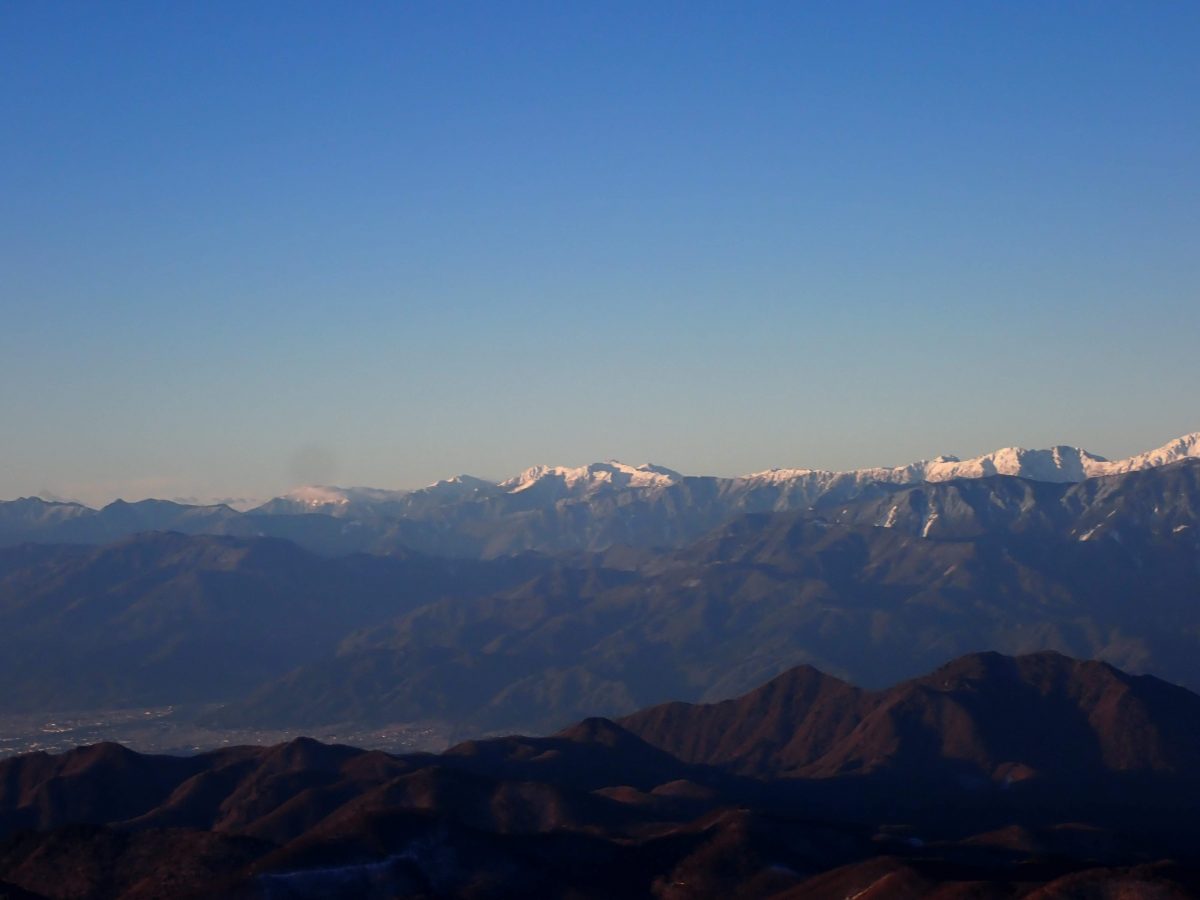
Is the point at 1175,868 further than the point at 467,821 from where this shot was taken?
No

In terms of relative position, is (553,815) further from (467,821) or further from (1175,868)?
(1175,868)

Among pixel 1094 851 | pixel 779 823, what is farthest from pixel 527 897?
pixel 1094 851

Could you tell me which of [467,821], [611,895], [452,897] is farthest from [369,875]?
[467,821]

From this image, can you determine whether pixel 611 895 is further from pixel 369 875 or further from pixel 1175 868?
pixel 1175 868

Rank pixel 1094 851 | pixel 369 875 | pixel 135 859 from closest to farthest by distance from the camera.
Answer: pixel 369 875 → pixel 135 859 → pixel 1094 851

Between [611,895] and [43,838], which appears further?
[43,838]

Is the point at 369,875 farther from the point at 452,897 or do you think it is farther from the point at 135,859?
the point at 135,859

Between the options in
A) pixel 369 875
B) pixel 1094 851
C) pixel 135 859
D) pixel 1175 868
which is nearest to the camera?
pixel 1175 868

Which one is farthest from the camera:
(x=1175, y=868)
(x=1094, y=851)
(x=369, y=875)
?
(x=1094, y=851)

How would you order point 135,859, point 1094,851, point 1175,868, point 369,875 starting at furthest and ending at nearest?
point 1094,851, point 135,859, point 369,875, point 1175,868
